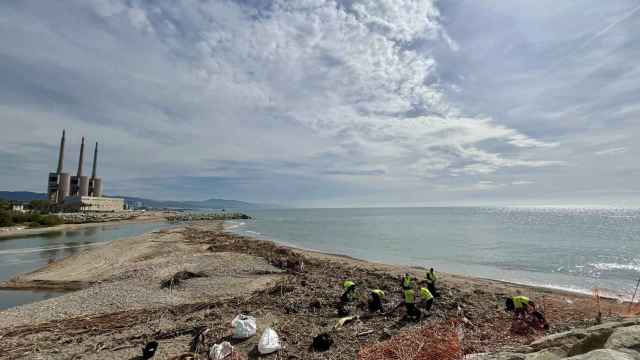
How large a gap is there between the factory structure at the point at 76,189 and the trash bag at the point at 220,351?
128857 millimetres

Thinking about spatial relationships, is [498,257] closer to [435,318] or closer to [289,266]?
[289,266]

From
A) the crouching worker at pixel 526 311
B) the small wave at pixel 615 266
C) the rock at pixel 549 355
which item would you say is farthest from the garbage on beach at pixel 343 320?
the small wave at pixel 615 266

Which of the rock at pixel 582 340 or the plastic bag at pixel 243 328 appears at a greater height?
the rock at pixel 582 340

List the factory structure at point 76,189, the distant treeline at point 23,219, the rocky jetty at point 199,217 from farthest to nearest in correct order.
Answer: the factory structure at point 76,189 < the rocky jetty at point 199,217 < the distant treeline at point 23,219

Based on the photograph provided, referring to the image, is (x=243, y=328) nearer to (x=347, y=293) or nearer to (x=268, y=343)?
(x=268, y=343)

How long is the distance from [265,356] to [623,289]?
74.4 feet

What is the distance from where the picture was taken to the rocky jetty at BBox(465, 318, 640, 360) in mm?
3461

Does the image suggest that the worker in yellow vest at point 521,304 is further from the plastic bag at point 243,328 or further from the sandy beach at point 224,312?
the plastic bag at point 243,328

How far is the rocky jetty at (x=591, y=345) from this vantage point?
11.4 ft

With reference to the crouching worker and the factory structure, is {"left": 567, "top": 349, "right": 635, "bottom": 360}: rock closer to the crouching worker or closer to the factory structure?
the crouching worker

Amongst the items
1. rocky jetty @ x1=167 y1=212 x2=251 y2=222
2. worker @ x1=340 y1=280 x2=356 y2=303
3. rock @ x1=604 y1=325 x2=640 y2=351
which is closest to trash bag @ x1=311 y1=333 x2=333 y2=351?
worker @ x1=340 y1=280 x2=356 y2=303

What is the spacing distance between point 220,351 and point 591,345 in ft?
22.6

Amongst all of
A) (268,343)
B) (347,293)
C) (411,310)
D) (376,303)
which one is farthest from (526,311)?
(268,343)

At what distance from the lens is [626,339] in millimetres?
3777
